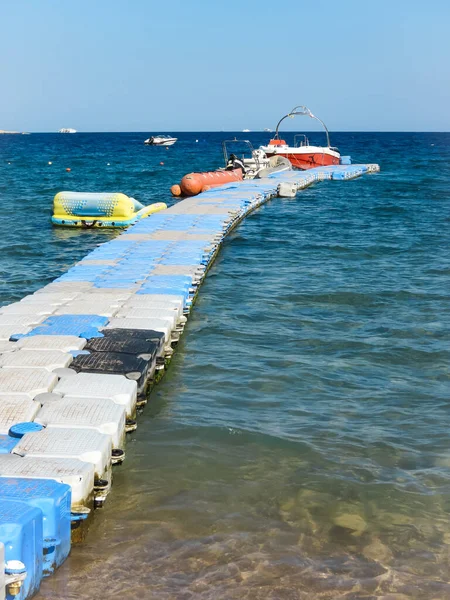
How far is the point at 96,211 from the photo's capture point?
2239cm

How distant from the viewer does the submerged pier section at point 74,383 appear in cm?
522

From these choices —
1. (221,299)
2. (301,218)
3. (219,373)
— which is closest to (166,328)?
(219,373)

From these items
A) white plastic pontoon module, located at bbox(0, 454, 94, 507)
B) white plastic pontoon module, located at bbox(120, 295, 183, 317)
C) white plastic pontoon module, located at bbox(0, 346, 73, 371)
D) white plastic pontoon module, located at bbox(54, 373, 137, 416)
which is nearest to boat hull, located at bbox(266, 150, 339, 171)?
white plastic pontoon module, located at bbox(120, 295, 183, 317)

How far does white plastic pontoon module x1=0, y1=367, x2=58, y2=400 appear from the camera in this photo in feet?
24.1

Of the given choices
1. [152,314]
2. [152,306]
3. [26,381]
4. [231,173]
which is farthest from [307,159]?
[26,381]

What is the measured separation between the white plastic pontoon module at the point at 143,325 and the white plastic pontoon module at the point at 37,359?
1459 mm

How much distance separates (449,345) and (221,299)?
442cm

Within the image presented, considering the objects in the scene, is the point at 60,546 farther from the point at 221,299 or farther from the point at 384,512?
the point at 221,299

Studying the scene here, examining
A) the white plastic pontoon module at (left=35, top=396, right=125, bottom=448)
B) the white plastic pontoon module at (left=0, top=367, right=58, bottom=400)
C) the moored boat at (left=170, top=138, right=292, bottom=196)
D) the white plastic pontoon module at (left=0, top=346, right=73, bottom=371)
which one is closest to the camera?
the white plastic pontoon module at (left=35, top=396, right=125, bottom=448)

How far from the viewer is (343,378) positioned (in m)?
9.55

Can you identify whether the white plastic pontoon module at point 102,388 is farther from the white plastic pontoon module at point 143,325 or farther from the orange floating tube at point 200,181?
the orange floating tube at point 200,181

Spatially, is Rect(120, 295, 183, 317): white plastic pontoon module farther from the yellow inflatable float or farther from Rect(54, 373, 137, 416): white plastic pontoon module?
the yellow inflatable float

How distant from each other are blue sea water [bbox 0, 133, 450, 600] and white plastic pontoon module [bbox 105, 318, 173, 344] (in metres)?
0.52

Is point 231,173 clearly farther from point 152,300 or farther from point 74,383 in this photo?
point 74,383
